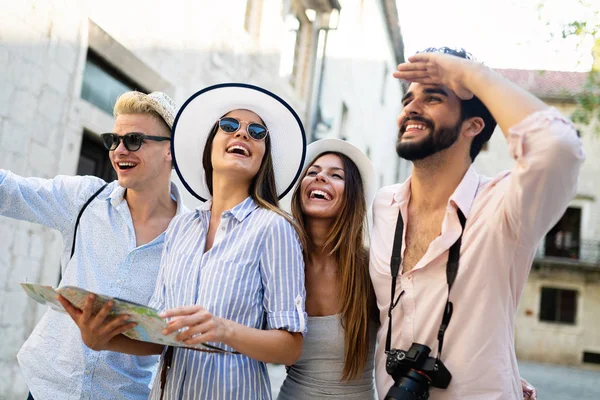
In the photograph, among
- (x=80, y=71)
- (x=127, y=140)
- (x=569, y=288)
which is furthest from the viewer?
(x=569, y=288)

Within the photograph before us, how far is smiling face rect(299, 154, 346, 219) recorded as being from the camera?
9.64 ft

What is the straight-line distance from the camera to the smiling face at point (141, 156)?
2.92 metres

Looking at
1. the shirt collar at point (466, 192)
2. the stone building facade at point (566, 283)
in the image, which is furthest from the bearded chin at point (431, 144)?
the stone building facade at point (566, 283)

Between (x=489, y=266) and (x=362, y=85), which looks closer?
(x=489, y=266)

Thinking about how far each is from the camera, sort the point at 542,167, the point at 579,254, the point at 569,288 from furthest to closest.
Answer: the point at 579,254, the point at 569,288, the point at 542,167

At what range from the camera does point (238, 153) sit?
2.49 metres

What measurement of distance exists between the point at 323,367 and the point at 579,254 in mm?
28726

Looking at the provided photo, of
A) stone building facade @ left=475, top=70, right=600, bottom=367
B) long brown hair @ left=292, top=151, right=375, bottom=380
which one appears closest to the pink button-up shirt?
long brown hair @ left=292, top=151, right=375, bottom=380

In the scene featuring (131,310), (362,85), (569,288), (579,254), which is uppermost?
(362,85)

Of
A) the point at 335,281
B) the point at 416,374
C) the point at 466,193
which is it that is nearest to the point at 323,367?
the point at 335,281

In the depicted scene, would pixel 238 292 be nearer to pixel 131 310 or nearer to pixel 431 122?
pixel 131 310

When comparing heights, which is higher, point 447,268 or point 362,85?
point 362,85

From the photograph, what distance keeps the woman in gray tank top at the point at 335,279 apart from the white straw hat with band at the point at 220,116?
0.25 m

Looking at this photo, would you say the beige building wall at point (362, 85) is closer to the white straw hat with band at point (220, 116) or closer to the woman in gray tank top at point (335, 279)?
the woman in gray tank top at point (335, 279)
